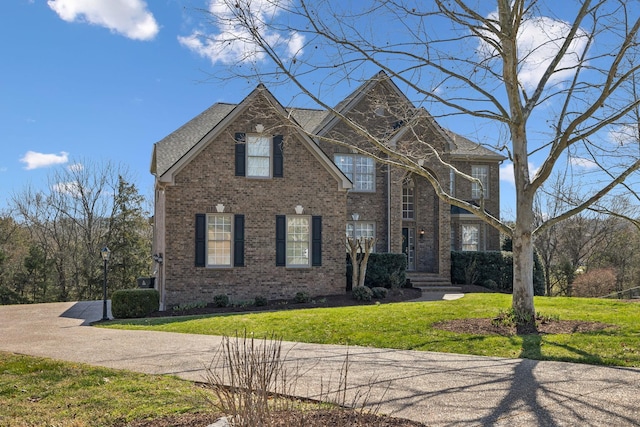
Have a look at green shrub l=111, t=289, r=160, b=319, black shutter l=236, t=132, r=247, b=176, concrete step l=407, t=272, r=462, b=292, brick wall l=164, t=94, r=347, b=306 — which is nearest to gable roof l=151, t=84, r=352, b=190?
brick wall l=164, t=94, r=347, b=306

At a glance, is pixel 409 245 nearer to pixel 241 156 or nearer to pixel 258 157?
pixel 258 157

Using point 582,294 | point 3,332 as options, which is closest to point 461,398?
point 3,332

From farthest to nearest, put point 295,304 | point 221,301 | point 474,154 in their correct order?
point 474,154
point 295,304
point 221,301

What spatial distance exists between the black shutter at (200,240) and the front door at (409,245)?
33.5 ft

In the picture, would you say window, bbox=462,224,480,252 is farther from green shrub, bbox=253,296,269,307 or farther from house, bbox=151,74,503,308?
green shrub, bbox=253,296,269,307

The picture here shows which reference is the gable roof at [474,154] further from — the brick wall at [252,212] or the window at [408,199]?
the brick wall at [252,212]

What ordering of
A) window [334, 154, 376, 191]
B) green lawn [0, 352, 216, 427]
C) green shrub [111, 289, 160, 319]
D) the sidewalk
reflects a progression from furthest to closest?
window [334, 154, 376, 191] → green shrub [111, 289, 160, 319] → green lawn [0, 352, 216, 427] → the sidewalk

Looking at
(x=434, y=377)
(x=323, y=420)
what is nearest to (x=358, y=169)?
(x=434, y=377)

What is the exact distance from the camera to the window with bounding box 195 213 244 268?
55.8 ft

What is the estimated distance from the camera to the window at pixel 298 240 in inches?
704

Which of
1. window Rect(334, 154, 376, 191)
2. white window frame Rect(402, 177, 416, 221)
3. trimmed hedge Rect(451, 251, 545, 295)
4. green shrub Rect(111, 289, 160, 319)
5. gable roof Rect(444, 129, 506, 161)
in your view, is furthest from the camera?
gable roof Rect(444, 129, 506, 161)

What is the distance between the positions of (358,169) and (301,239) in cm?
570

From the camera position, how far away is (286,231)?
701 inches

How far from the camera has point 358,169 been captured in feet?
73.8
